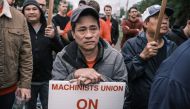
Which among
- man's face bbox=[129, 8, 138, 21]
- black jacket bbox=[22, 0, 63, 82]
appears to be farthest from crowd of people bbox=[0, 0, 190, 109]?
man's face bbox=[129, 8, 138, 21]

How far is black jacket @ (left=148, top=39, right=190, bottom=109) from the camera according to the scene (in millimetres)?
1538

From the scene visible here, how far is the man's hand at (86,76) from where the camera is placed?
276 cm

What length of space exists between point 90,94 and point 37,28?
2470 millimetres

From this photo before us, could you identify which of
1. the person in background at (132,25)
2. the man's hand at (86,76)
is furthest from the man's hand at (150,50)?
the person in background at (132,25)

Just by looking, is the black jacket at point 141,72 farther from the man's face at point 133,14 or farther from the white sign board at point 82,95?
the man's face at point 133,14

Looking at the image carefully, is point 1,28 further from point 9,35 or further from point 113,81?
point 113,81

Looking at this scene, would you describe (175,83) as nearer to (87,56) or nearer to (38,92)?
(87,56)

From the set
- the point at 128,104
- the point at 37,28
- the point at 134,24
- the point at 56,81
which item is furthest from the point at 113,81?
the point at 134,24

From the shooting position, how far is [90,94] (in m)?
2.85

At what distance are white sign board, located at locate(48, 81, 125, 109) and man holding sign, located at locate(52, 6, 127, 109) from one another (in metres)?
0.07

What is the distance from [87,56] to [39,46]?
2.18 metres

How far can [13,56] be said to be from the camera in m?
3.75

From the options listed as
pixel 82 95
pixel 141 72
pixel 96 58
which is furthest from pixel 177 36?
pixel 82 95

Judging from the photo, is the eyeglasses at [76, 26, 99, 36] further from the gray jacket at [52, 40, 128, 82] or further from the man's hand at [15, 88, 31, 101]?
the man's hand at [15, 88, 31, 101]
